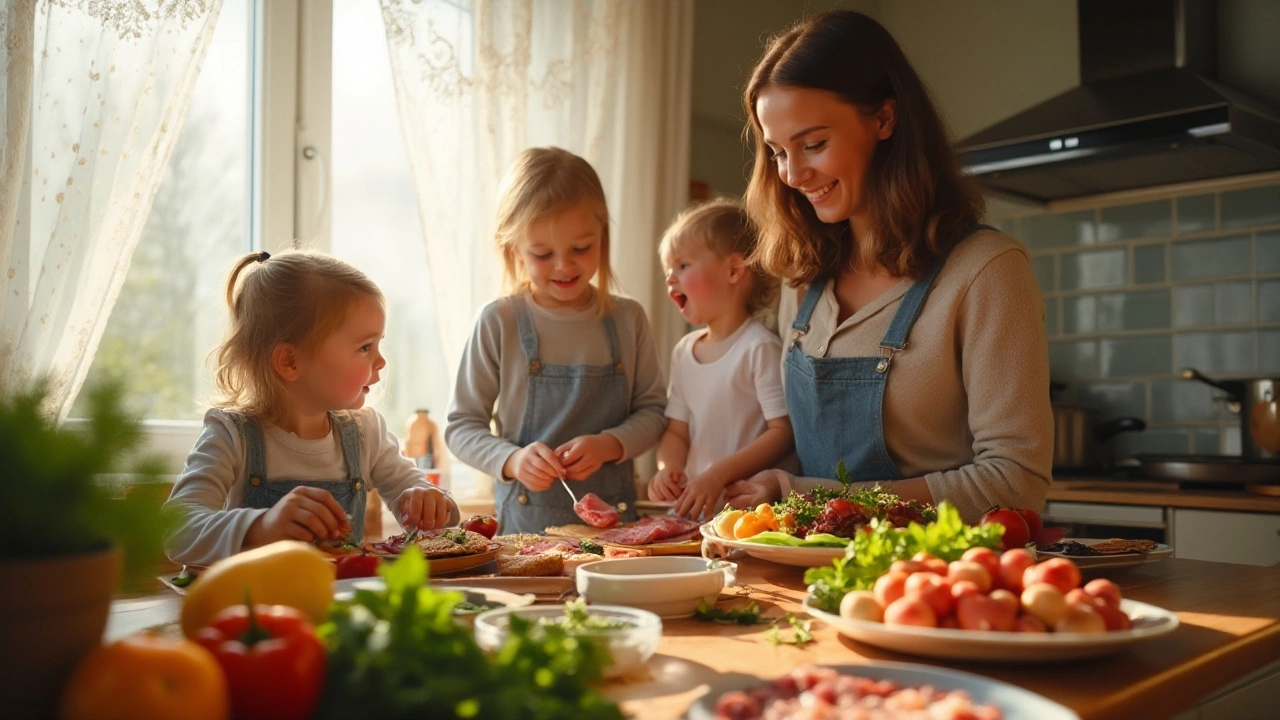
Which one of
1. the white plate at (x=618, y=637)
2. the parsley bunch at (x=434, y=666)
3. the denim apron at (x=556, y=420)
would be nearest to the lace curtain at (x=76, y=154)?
the denim apron at (x=556, y=420)

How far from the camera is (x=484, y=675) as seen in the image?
0.65m

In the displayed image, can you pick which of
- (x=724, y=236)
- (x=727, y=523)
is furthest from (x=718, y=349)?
(x=727, y=523)

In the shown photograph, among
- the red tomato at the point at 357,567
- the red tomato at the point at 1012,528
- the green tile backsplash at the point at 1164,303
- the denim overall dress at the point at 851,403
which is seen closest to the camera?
the red tomato at the point at 357,567

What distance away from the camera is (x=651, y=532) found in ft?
5.39

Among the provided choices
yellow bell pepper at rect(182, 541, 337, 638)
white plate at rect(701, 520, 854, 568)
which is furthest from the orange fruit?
white plate at rect(701, 520, 854, 568)

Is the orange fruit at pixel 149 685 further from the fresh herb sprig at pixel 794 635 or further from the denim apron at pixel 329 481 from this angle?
the denim apron at pixel 329 481

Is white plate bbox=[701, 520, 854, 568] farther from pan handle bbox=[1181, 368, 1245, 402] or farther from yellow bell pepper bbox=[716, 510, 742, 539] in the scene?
pan handle bbox=[1181, 368, 1245, 402]

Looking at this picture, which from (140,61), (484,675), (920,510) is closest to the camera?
(484,675)

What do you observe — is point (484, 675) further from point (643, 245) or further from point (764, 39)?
point (764, 39)

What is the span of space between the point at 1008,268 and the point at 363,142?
7.58 feet

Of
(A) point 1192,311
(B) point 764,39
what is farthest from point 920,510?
(B) point 764,39

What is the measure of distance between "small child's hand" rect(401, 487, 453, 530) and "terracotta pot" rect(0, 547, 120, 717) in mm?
1194

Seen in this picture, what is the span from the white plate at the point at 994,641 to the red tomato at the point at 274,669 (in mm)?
476

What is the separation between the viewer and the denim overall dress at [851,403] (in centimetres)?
183
